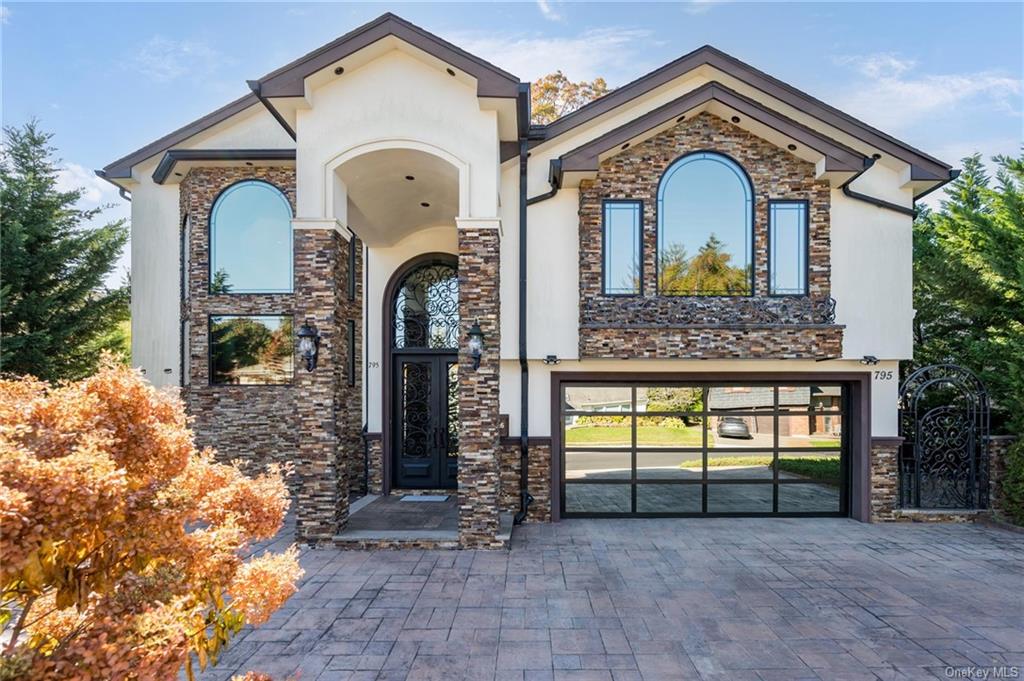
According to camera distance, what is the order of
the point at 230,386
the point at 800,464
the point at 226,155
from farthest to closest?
the point at 230,386, the point at 226,155, the point at 800,464

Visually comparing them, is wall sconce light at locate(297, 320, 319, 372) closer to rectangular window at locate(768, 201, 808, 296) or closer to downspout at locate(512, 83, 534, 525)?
downspout at locate(512, 83, 534, 525)

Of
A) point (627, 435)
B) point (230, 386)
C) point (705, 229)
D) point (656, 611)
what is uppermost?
point (705, 229)

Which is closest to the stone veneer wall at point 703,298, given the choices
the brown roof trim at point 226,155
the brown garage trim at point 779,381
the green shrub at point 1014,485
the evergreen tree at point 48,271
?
the brown garage trim at point 779,381

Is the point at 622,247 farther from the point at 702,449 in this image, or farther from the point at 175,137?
the point at 175,137

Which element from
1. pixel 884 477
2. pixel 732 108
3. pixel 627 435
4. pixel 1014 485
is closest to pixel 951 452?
pixel 1014 485

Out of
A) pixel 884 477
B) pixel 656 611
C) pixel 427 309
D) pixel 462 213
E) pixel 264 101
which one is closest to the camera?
pixel 656 611

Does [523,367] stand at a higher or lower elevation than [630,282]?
lower

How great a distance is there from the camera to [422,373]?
10.1 meters

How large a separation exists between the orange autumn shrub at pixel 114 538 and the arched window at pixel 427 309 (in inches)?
289

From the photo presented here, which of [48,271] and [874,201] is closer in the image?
[874,201]

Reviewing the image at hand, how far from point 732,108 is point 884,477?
6545mm

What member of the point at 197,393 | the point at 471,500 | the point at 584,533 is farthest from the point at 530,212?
the point at 197,393

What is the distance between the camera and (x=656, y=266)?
27.6 ft

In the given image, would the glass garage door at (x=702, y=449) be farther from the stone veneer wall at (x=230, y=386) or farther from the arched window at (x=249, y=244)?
the arched window at (x=249, y=244)
